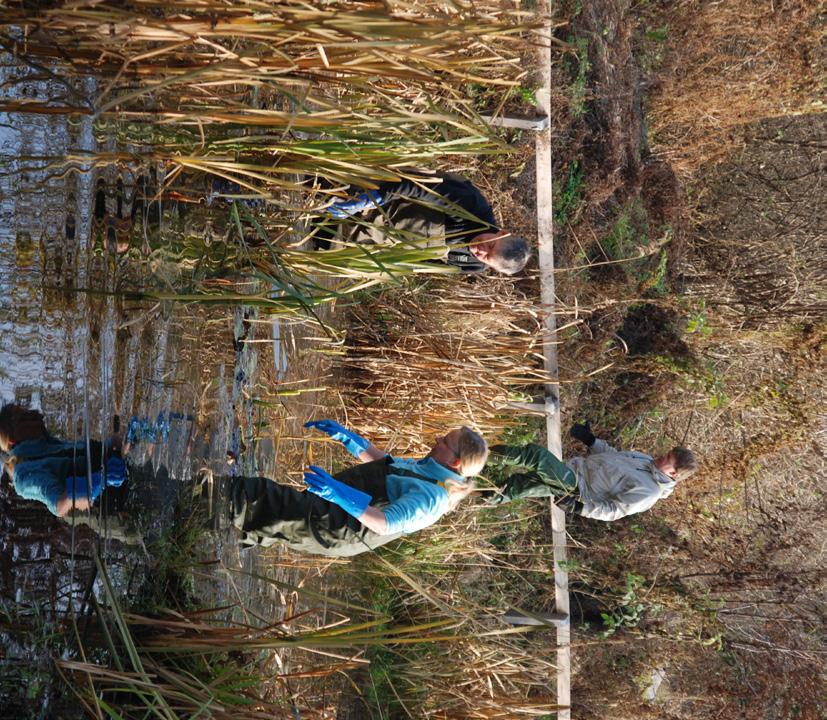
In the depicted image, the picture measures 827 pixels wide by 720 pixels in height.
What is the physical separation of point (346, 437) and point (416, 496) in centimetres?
64

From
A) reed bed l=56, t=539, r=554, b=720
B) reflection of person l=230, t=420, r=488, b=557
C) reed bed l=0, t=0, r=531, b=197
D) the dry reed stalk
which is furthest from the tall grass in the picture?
the dry reed stalk

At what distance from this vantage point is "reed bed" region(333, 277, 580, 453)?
174 inches

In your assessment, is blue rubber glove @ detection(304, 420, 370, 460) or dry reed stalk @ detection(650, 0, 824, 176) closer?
blue rubber glove @ detection(304, 420, 370, 460)

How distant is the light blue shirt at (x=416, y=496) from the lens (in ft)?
9.83

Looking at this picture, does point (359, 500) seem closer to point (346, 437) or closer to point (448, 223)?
point (346, 437)

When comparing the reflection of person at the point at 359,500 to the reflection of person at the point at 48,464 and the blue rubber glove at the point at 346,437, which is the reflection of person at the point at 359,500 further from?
the reflection of person at the point at 48,464

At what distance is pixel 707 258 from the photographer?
7207 mm

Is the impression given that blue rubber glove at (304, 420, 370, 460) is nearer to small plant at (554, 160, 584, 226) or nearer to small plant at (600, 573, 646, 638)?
small plant at (554, 160, 584, 226)

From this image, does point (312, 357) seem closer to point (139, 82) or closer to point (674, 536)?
point (139, 82)

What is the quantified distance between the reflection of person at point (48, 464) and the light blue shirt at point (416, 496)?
1393 mm

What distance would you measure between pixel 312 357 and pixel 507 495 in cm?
194

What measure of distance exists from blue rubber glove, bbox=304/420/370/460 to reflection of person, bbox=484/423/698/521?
1.57 metres

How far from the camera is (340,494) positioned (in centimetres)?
290

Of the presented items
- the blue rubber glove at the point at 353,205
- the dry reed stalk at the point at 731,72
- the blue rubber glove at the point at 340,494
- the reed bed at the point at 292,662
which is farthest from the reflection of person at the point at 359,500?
the dry reed stalk at the point at 731,72
